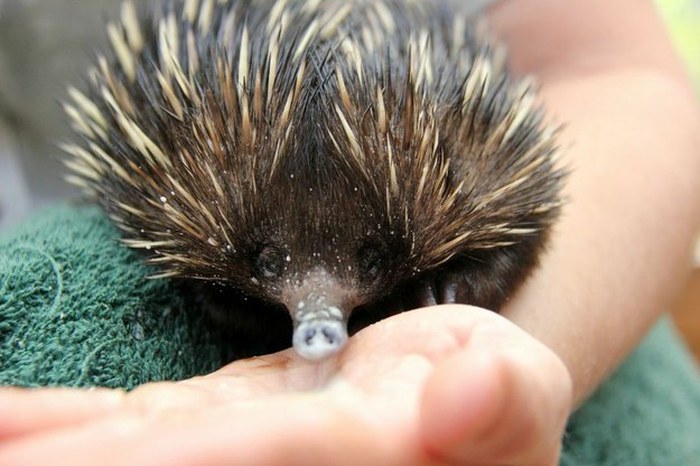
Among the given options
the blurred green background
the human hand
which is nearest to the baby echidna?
the human hand

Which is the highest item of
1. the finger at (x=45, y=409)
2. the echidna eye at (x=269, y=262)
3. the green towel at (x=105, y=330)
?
the finger at (x=45, y=409)

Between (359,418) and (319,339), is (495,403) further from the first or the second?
(319,339)

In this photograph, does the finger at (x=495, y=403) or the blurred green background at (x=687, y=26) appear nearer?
the finger at (x=495, y=403)

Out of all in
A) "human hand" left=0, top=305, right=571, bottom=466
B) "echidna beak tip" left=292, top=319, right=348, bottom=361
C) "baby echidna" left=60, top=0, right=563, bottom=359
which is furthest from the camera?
"baby echidna" left=60, top=0, right=563, bottom=359

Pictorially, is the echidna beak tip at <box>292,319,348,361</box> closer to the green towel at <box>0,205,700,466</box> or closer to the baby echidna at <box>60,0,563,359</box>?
the baby echidna at <box>60,0,563,359</box>

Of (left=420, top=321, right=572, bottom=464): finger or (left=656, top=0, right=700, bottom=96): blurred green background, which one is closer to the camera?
(left=420, top=321, right=572, bottom=464): finger

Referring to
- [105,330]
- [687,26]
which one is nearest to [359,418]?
[105,330]

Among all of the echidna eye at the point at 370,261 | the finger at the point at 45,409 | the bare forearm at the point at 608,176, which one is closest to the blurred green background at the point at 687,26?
the bare forearm at the point at 608,176

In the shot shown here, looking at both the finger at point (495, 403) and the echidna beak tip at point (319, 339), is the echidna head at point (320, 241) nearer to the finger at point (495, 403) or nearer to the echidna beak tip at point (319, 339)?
the echidna beak tip at point (319, 339)
